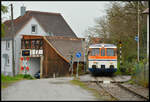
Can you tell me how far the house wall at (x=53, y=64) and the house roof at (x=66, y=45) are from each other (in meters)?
0.64

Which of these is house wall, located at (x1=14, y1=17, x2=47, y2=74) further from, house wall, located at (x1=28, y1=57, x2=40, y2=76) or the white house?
house wall, located at (x1=28, y1=57, x2=40, y2=76)

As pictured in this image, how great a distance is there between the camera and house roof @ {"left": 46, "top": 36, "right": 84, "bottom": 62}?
139 feet

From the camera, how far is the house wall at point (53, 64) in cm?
4103

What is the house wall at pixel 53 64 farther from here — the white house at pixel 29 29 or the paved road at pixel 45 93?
the paved road at pixel 45 93

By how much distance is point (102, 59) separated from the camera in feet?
96.3

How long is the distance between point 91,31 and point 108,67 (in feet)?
49.4

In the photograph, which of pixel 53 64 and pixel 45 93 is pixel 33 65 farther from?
pixel 45 93

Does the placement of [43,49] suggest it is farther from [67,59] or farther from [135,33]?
[135,33]

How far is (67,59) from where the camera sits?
135 ft

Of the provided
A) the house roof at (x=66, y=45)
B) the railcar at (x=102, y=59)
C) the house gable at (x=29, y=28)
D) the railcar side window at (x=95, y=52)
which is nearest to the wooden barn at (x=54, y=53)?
the house roof at (x=66, y=45)

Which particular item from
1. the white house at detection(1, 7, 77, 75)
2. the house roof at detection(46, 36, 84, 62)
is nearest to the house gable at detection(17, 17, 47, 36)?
the white house at detection(1, 7, 77, 75)

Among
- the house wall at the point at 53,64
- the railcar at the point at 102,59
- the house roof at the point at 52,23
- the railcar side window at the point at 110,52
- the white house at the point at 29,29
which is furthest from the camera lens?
the house roof at the point at 52,23

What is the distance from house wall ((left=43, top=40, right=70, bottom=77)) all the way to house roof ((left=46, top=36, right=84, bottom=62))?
25.4 inches

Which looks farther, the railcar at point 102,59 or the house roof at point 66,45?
the house roof at point 66,45
